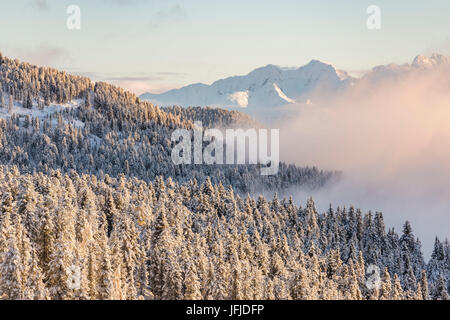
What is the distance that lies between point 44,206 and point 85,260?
540 inches

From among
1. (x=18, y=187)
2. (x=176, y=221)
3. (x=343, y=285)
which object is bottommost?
(x=343, y=285)

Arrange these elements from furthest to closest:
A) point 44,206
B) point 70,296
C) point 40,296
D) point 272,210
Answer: point 272,210 < point 44,206 < point 70,296 < point 40,296

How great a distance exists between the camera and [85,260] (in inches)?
1887

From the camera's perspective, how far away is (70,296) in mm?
44375

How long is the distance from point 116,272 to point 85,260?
12.4ft

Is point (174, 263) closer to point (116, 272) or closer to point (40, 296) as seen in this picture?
point (116, 272)
